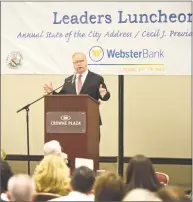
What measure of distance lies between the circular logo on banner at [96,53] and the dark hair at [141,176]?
7.29 ft

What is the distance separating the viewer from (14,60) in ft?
18.5

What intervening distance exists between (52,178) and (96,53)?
7.33 ft

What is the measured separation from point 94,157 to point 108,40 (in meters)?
1.41

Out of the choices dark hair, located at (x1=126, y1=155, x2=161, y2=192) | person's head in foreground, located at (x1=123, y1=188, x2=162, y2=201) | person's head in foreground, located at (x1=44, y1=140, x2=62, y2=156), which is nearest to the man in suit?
person's head in foreground, located at (x1=44, y1=140, x2=62, y2=156)

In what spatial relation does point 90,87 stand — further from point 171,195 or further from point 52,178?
point 171,195

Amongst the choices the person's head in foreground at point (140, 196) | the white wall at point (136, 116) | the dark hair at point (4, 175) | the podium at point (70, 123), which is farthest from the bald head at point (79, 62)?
the person's head in foreground at point (140, 196)

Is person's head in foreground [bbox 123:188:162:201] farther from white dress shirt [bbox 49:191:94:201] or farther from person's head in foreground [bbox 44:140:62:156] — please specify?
person's head in foreground [bbox 44:140:62:156]

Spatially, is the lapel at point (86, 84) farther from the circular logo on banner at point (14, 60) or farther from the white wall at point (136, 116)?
the white wall at point (136, 116)

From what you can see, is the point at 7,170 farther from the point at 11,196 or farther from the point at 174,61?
the point at 174,61

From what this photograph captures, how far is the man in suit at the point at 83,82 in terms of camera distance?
5.55m

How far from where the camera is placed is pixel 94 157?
5176 mm

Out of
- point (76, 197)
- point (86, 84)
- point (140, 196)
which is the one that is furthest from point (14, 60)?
point (140, 196)

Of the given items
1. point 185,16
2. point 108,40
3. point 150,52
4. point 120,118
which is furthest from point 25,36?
point 120,118

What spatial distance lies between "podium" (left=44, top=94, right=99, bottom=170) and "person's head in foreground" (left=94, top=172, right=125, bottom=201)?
1.71 m
